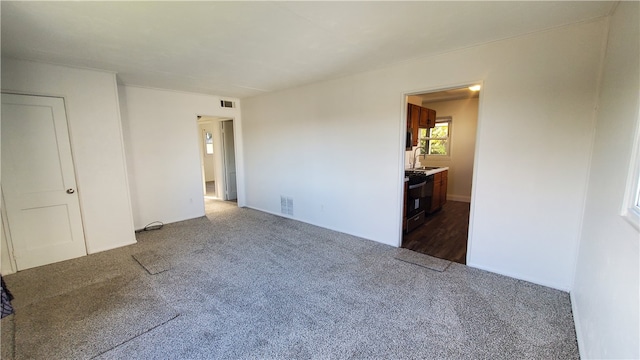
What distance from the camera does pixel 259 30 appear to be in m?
2.38

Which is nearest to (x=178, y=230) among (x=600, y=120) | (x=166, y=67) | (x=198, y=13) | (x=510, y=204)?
(x=166, y=67)

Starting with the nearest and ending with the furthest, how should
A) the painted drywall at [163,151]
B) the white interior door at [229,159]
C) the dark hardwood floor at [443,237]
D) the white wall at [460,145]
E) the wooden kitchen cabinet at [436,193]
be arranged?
the dark hardwood floor at [443,237] → the painted drywall at [163,151] → the wooden kitchen cabinet at [436,193] → the white wall at [460,145] → the white interior door at [229,159]

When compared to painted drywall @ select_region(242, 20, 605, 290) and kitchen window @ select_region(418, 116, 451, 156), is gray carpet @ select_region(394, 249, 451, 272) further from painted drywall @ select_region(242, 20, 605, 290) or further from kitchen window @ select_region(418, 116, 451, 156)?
kitchen window @ select_region(418, 116, 451, 156)

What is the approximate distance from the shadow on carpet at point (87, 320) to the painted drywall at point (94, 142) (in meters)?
1.28

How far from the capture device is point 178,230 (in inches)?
181

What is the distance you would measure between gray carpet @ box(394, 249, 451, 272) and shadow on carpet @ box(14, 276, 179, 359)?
8.68ft

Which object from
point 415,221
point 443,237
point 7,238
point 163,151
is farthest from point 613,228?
point 163,151

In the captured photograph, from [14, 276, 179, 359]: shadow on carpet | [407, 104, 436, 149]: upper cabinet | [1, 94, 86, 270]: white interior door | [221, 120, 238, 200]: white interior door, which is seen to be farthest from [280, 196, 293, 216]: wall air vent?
[1, 94, 86, 270]: white interior door

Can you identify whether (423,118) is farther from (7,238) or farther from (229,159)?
(7,238)

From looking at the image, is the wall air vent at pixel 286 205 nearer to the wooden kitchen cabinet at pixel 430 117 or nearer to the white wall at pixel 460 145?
the wooden kitchen cabinet at pixel 430 117

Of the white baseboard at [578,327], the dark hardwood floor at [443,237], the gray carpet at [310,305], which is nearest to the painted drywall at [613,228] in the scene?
the white baseboard at [578,327]

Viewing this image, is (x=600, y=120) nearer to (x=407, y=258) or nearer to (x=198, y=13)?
(x=407, y=258)

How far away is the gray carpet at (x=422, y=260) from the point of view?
3133mm

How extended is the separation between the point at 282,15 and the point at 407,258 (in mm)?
3034
